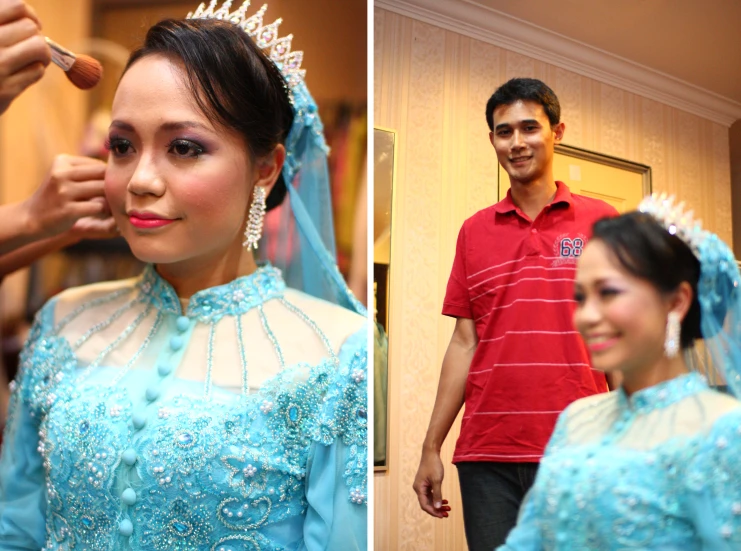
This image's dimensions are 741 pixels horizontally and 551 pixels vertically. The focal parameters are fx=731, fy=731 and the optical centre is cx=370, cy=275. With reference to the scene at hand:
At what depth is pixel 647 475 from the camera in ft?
2.13

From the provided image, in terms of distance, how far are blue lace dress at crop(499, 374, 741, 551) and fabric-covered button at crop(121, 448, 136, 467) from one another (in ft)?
1.70

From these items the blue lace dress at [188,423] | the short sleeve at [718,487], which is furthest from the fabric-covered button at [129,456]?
the short sleeve at [718,487]

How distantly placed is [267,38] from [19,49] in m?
0.33

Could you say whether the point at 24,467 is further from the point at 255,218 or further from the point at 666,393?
the point at 666,393

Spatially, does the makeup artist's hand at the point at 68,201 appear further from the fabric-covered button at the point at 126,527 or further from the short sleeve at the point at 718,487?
the short sleeve at the point at 718,487

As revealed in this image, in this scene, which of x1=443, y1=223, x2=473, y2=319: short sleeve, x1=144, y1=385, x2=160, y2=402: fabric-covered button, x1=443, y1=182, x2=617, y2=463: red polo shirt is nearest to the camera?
x1=443, y1=182, x2=617, y2=463: red polo shirt

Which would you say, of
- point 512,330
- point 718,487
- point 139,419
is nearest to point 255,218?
point 139,419

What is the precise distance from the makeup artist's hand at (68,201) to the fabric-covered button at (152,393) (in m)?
0.26

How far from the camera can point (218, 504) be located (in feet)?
3.13

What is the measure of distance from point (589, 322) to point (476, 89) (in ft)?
1.17

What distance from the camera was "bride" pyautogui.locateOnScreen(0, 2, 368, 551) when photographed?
0.96 m

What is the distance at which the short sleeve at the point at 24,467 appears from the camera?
1026 mm

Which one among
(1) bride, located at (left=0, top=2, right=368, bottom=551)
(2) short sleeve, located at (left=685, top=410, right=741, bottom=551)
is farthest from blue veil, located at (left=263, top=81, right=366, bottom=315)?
(2) short sleeve, located at (left=685, top=410, right=741, bottom=551)

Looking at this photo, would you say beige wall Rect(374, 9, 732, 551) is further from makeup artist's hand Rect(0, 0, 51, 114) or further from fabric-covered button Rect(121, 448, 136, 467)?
makeup artist's hand Rect(0, 0, 51, 114)
